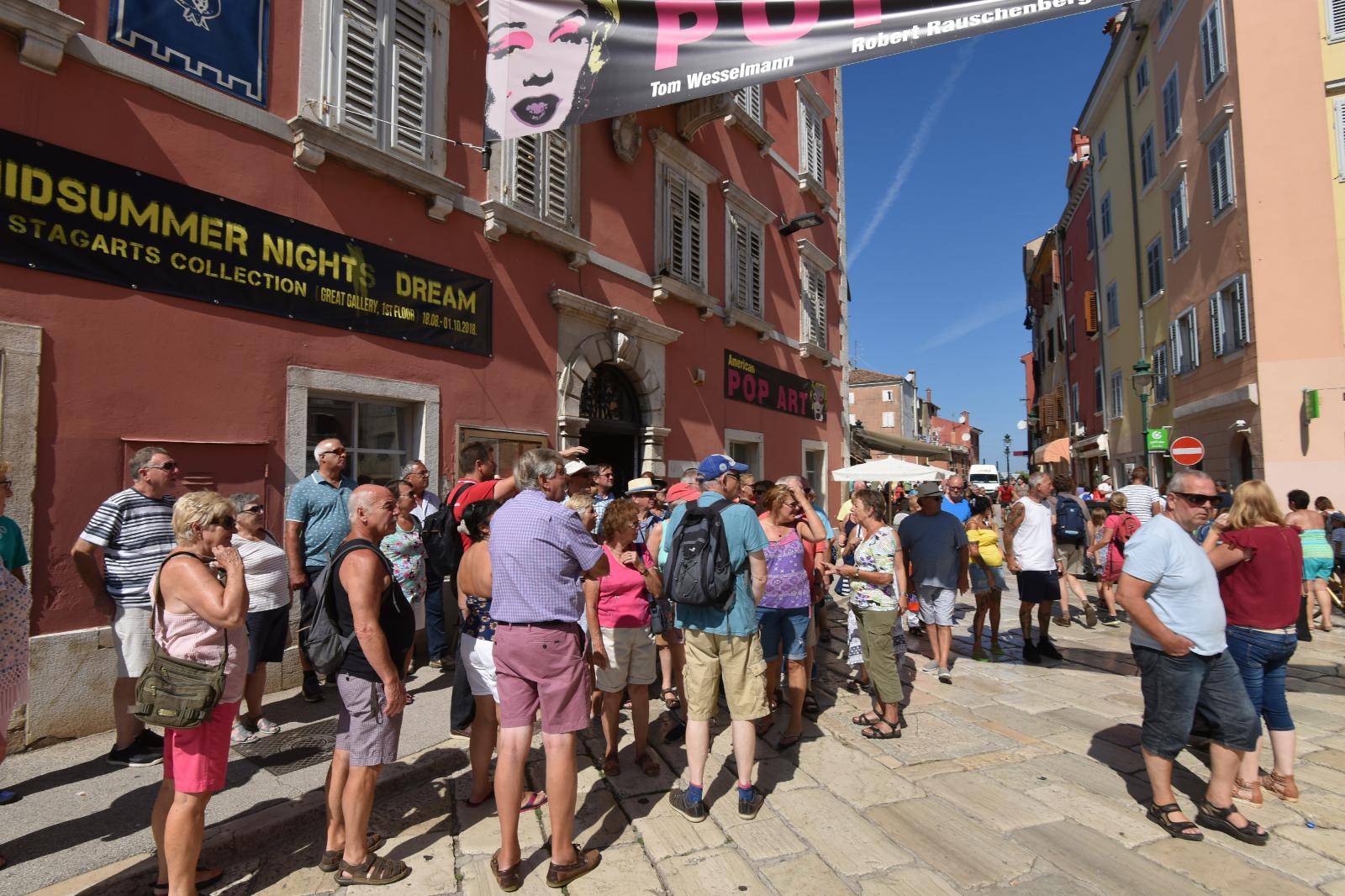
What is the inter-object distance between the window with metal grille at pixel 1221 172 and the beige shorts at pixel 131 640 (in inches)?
702

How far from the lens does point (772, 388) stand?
13.0 meters

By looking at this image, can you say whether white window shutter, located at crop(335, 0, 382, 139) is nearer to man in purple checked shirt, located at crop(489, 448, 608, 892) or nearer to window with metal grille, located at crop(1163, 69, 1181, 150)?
man in purple checked shirt, located at crop(489, 448, 608, 892)

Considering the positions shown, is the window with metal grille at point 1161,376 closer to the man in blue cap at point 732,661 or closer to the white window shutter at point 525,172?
the white window shutter at point 525,172

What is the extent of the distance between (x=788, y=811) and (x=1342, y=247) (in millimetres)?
15150

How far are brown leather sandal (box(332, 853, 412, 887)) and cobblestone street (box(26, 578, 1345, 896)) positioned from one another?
0.05 m

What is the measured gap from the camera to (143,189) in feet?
15.5

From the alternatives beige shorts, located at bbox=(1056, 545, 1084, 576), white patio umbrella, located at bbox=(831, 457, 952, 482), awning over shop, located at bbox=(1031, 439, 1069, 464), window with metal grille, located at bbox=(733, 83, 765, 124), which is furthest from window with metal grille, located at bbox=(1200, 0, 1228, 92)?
awning over shop, located at bbox=(1031, 439, 1069, 464)

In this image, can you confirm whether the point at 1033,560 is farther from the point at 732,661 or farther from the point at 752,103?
the point at 752,103

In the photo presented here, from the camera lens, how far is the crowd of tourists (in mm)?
2809

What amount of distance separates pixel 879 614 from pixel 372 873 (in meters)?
3.35

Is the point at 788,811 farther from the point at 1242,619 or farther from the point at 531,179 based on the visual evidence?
the point at 531,179

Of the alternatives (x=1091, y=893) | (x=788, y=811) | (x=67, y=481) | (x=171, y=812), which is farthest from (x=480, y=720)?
(x=67, y=481)

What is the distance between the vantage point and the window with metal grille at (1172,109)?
15984 mm

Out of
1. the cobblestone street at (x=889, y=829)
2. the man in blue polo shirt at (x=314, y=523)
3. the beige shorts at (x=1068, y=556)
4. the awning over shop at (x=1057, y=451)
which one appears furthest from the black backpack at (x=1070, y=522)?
the awning over shop at (x=1057, y=451)
